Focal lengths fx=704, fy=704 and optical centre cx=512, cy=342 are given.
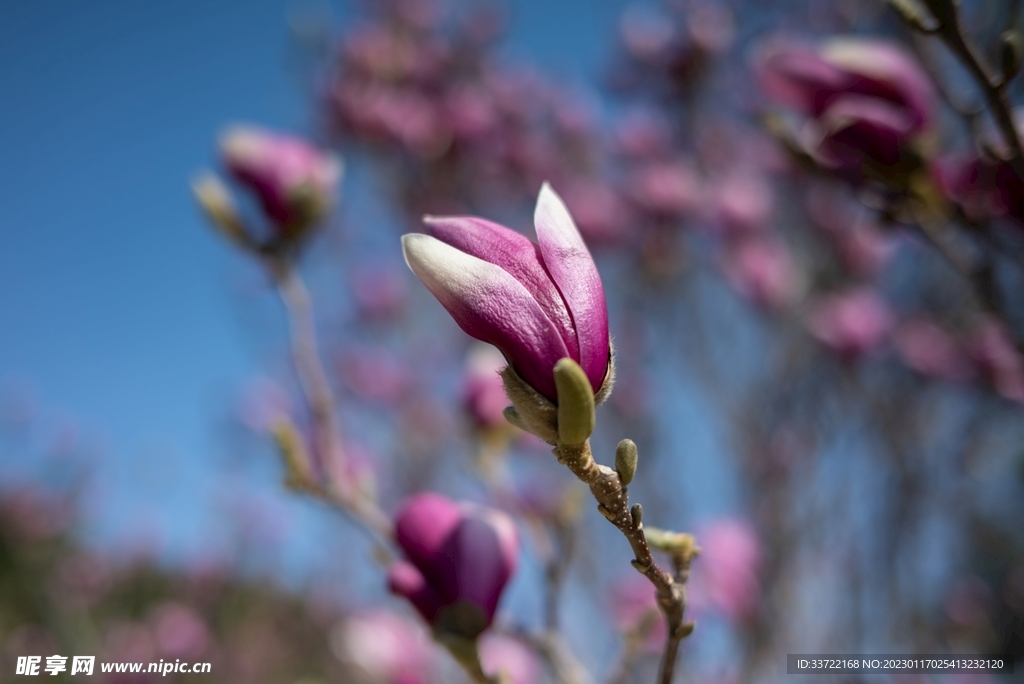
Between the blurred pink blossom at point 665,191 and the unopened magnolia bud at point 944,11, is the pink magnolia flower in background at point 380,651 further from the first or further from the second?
the blurred pink blossom at point 665,191

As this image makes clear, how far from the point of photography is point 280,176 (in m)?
1.11

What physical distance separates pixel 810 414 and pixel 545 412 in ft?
7.26

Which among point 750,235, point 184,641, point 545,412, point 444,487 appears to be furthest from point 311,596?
point 545,412

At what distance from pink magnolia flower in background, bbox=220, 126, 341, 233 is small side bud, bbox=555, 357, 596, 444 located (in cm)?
80

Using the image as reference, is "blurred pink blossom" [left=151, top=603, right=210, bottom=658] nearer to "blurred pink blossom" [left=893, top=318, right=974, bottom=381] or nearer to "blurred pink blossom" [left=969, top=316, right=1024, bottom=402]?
"blurred pink blossom" [left=893, top=318, right=974, bottom=381]

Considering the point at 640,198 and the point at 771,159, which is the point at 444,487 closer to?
the point at 640,198

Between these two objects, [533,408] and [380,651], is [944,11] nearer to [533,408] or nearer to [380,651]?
[533,408]

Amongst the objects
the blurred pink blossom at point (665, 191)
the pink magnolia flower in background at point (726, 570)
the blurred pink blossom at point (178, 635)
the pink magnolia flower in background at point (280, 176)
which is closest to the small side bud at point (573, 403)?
the pink magnolia flower in background at point (280, 176)

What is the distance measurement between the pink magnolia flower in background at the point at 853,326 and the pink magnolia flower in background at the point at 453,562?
143 centimetres

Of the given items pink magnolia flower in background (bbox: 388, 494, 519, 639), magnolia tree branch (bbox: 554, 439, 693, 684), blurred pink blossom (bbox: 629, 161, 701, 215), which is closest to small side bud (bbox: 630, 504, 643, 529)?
magnolia tree branch (bbox: 554, 439, 693, 684)

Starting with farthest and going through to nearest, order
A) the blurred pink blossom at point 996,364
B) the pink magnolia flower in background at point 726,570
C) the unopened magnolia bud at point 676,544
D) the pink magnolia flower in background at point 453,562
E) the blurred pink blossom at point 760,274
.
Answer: the blurred pink blossom at point 760,274
the pink magnolia flower in background at point 726,570
the blurred pink blossom at point 996,364
the pink magnolia flower in background at point 453,562
the unopened magnolia bud at point 676,544

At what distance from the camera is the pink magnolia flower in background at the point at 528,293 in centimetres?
45

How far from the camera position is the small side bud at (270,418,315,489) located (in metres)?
0.86

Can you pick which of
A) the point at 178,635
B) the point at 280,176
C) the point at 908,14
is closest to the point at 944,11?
the point at 908,14
